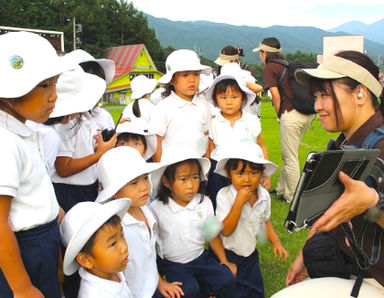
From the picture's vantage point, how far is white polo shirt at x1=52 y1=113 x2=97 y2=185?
112 inches

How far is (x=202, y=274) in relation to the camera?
9.29ft

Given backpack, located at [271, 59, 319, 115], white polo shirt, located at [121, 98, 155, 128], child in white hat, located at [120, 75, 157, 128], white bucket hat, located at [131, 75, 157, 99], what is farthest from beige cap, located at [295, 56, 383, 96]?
white bucket hat, located at [131, 75, 157, 99]

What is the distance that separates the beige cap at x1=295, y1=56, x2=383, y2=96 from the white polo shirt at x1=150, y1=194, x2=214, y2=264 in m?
1.35

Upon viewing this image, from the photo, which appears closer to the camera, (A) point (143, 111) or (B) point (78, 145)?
(B) point (78, 145)

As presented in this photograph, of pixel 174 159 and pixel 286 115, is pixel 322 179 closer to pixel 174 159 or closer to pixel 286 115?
pixel 174 159

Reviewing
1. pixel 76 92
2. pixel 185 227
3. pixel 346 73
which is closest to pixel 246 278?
pixel 185 227

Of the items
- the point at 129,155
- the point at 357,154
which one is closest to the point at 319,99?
the point at 357,154

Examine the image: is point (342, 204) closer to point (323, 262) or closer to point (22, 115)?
point (323, 262)

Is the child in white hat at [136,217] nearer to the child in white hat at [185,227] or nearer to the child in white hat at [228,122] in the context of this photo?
the child in white hat at [185,227]

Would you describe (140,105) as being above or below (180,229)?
above

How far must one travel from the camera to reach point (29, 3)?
49.5 metres

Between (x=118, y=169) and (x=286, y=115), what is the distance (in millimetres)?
3299

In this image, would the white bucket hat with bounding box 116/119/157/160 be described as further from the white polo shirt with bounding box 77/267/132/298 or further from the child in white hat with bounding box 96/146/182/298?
the white polo shirt with bounding box 77/267/132/298

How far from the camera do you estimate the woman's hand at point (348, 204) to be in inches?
62.9
